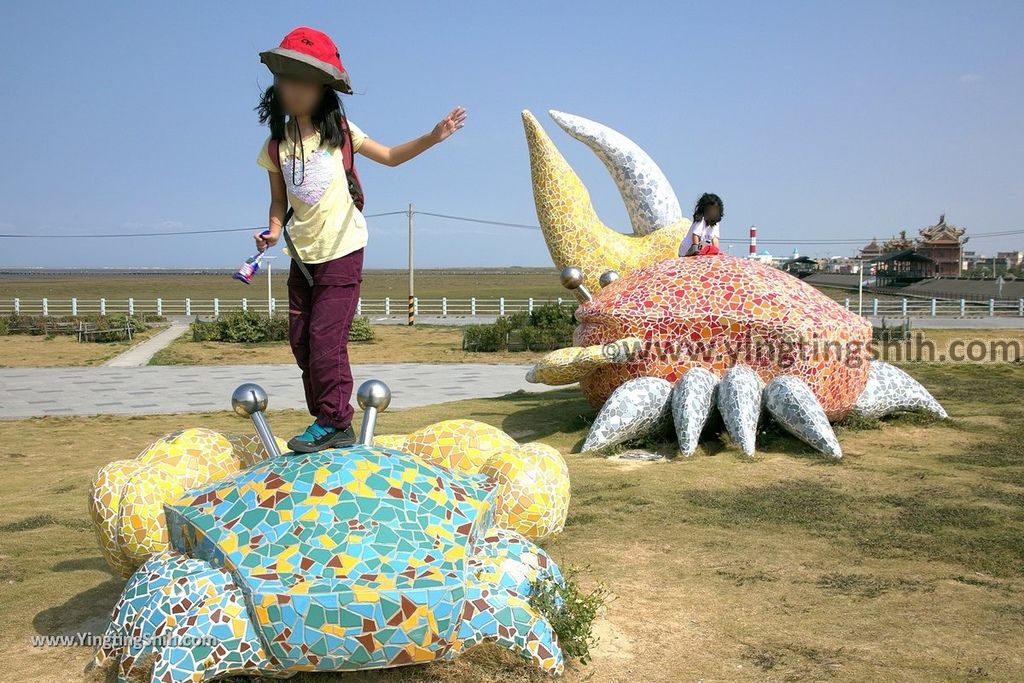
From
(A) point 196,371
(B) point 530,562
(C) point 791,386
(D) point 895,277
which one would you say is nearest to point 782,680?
(B) point 530,562

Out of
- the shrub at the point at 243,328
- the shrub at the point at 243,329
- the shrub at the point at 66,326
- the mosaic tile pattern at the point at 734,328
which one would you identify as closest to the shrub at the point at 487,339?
the shrub at the point at 243,329

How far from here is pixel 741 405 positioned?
7008 mm

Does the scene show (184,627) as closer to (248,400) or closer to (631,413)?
(248,400)

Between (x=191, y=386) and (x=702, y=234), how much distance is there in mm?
9543

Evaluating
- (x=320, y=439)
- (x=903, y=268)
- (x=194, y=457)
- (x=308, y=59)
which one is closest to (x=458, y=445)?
(x=320, y=439)

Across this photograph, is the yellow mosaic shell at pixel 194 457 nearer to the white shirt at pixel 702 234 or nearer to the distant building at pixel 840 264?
the white shirt at pixel 702 234

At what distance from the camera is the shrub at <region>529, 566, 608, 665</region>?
3.23 m

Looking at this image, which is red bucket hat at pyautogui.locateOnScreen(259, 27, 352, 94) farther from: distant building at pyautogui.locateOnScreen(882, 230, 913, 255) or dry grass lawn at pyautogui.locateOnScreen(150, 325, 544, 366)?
distant building at pyautogui.locateOnScreen(882, 230, 913, 255)

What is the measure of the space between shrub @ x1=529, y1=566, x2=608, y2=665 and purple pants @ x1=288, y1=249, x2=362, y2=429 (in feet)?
3.19

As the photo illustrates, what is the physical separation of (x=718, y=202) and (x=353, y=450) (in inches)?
239

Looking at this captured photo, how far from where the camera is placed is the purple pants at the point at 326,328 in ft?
11.1

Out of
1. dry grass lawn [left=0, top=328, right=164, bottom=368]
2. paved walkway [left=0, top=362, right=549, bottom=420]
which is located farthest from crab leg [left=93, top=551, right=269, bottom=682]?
dry grass lawn [left=0, top=328, right=164, bottom=368]

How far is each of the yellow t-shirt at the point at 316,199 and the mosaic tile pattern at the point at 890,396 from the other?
19.2ft

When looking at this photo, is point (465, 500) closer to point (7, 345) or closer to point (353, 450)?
point (353, 450)
